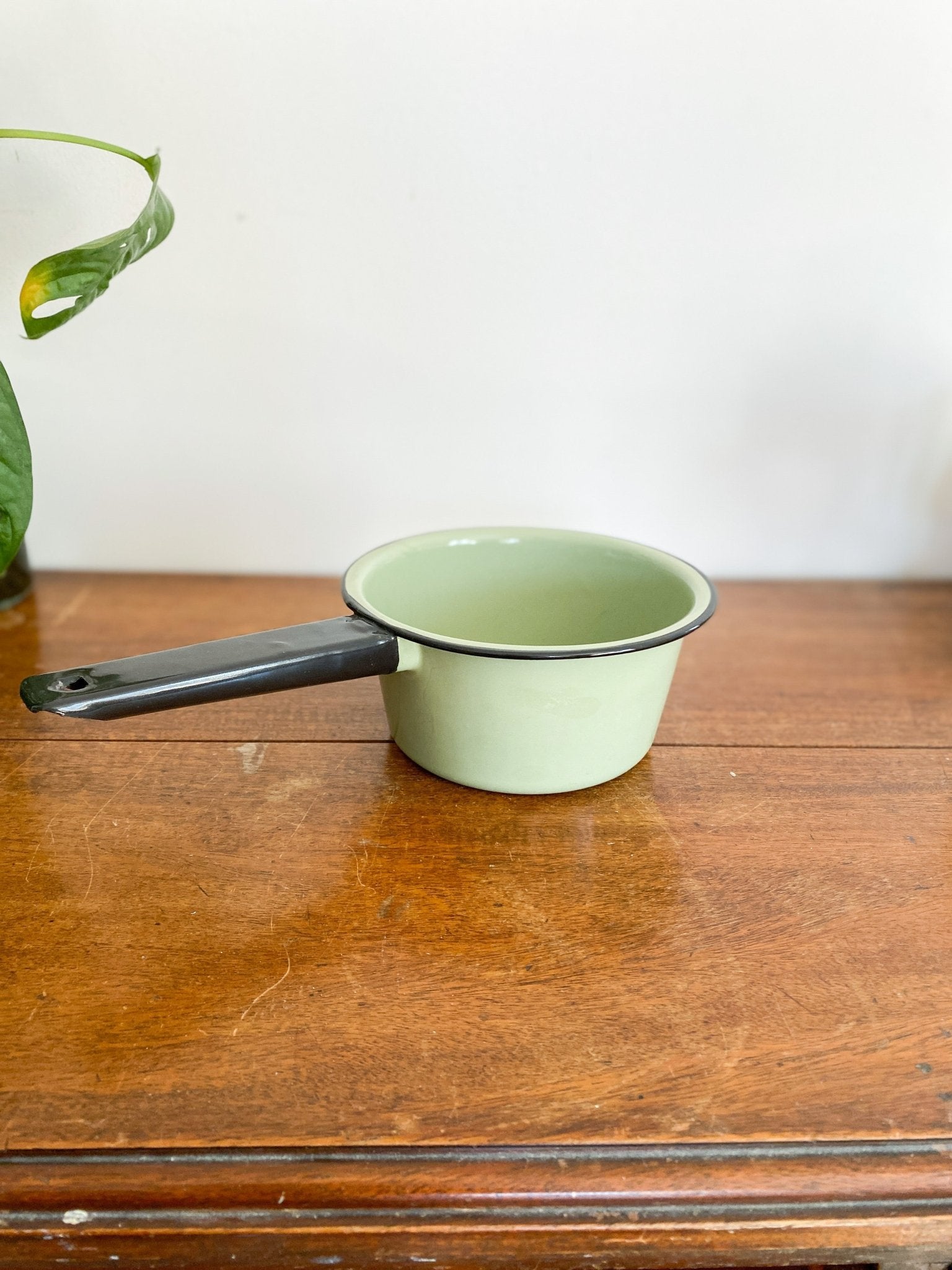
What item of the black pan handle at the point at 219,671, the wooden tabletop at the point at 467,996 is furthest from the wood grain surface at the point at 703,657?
the black pan handle at the point at 219,671

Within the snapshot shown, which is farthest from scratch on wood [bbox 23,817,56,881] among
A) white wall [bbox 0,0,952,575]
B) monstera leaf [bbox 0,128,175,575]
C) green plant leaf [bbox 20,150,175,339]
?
white wall [bbox 0,0,952,575]

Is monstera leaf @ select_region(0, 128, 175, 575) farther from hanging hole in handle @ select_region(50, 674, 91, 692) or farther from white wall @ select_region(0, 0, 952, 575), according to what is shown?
white wall @ select_region(0, 0, 952, 575)

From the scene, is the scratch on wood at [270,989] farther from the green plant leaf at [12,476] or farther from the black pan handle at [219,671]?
the green plant leaf at [12,476]

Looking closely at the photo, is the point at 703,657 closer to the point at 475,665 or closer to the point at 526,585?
the point at 526,585

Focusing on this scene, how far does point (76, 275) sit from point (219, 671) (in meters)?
0.22

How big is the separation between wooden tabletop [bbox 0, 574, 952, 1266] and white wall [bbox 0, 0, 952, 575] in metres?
0.27

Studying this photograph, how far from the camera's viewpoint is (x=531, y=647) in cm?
47

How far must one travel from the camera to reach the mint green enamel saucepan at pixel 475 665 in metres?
0.45

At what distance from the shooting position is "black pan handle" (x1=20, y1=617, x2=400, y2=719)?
1.42 feet

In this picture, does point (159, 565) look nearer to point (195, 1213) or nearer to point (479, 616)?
point (479, 616)

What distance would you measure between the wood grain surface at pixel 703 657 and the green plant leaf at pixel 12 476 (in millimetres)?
143

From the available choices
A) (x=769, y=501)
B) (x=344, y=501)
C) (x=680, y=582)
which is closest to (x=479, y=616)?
(x=680, y=582)

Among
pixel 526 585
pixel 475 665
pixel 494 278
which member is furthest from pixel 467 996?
pixel 494 278

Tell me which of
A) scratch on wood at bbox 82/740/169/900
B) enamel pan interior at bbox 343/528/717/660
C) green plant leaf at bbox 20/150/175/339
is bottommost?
scratch on wood at bbox 82/740/169/900
